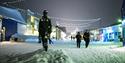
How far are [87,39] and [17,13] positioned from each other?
47.9 m

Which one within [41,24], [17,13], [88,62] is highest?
[17,13]

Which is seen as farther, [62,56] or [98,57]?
[98,57]

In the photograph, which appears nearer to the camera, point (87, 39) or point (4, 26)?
point (87, 39)

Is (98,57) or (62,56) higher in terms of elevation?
(62,56)

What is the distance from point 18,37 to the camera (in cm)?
6425

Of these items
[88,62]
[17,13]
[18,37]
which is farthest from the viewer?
[17,13]

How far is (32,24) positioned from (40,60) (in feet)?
259

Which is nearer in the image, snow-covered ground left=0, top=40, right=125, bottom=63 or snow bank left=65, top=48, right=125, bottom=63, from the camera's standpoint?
snow-covered ground left=0, top=40, right=125, bottom=63

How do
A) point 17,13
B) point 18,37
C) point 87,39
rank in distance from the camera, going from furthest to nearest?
1. point 17,13
2. point 18,37
3. point 87,39

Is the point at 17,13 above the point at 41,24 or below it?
above

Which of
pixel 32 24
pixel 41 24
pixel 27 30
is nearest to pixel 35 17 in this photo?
pixel 32 24

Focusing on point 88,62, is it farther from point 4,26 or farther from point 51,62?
point 4,26

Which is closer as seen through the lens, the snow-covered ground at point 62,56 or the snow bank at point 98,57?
the snow-covered ground at point 62,56

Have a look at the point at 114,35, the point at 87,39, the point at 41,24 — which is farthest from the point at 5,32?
the point at 41,24
